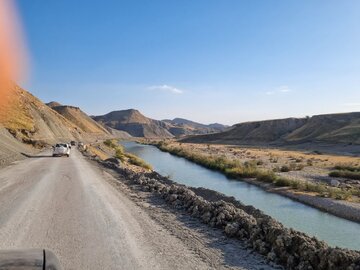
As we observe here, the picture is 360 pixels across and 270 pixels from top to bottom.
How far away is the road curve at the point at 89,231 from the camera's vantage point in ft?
30.4

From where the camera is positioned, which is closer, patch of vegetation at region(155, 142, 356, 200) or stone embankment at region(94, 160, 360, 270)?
stone embankment at region(94, 160, 360, 270)

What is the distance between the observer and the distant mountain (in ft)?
361

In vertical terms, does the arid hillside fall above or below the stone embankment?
above

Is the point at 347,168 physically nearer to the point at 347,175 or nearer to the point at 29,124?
the point at 347,175

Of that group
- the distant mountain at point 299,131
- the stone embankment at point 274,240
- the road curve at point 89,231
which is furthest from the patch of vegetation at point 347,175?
the distant mountain at point 299,131

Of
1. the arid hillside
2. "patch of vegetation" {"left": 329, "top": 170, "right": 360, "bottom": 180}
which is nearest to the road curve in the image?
"patch of vegetation" {"left": 329, "top": 170, "right": 360, "bottom": 180}

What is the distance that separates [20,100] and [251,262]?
106498mm

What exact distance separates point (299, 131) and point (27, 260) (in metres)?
144

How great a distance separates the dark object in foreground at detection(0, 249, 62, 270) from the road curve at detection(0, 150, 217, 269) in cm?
386

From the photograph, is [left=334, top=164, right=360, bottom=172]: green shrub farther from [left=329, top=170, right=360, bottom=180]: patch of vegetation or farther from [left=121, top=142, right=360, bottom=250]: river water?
[left=121, top=142, right=360, bottom=250]: river water

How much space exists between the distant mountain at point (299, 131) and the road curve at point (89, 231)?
87.5 m

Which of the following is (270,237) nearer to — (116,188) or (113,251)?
(113,251)

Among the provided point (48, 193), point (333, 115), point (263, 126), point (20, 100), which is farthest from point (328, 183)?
point (263, 126)

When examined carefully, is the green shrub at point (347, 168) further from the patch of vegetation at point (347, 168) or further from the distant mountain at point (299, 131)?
the distant mountain at point (299, 131)
